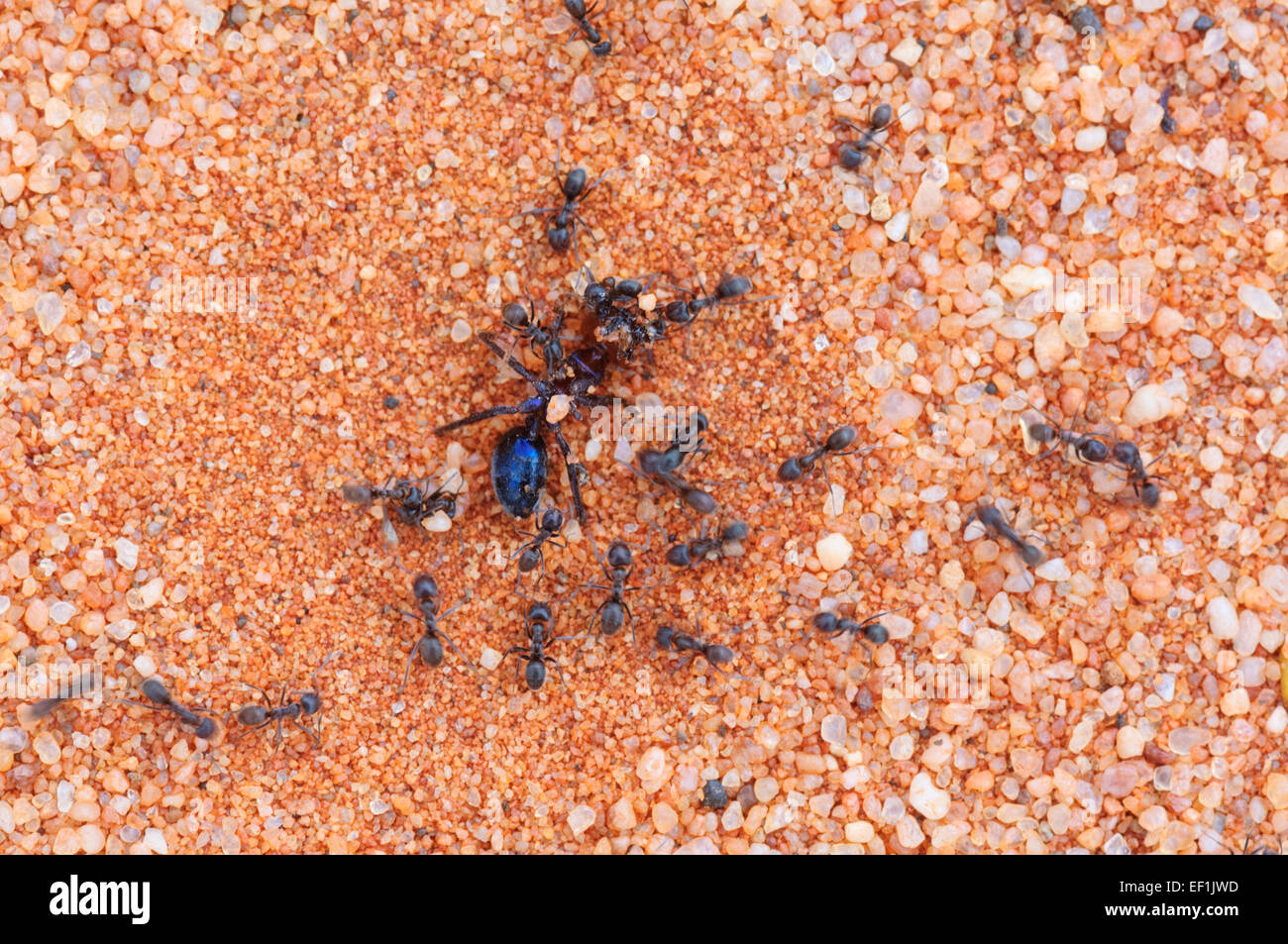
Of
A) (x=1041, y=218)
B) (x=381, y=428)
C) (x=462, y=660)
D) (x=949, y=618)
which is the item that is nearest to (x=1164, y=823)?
(x=949, y=618)

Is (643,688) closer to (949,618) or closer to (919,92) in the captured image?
(949,618)

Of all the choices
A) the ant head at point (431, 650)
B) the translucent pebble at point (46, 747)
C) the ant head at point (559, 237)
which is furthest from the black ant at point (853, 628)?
the translucent pebble at point (46, 747)

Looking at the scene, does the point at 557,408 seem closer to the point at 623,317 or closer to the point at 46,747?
the point at 623,317

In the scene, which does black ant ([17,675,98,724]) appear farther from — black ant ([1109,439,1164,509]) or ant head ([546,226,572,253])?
black ant ([1109,439,1164,509])

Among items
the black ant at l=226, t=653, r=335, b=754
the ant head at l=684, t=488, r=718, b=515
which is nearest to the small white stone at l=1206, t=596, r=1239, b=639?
the ant head at l=684, t=488, r=718, b=515

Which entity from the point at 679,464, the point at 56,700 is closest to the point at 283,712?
the point at 56,700

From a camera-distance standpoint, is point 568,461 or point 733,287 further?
point 568,461

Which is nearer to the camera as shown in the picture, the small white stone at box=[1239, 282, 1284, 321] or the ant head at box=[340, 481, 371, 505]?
the ant head at box=[340, 481, 371, 505]
